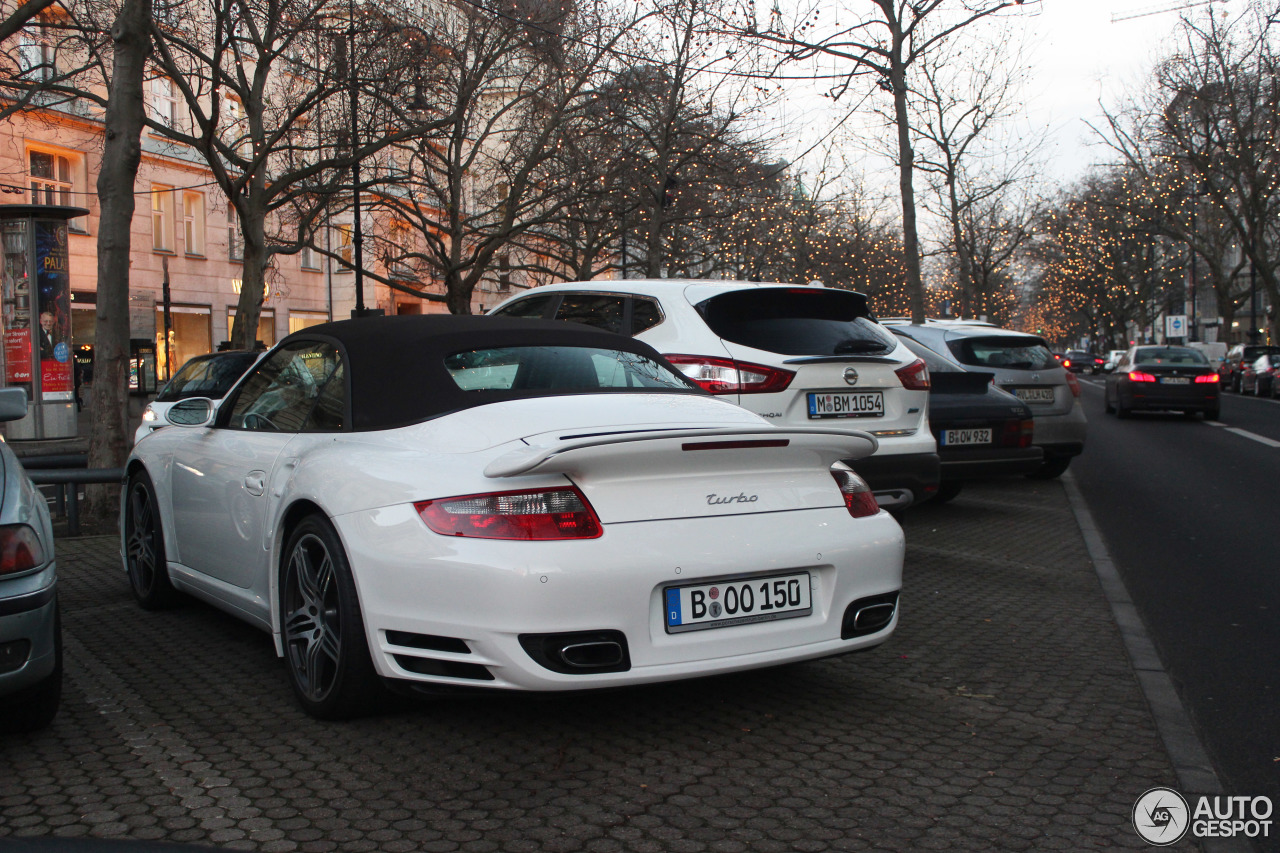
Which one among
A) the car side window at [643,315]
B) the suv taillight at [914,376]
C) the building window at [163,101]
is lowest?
the suv taillight at [914,376]

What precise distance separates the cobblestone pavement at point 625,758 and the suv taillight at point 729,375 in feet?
6.14

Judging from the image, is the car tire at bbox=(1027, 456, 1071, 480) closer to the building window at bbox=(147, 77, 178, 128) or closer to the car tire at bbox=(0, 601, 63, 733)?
the car tire at bbox=(0, 601, 63, 733)

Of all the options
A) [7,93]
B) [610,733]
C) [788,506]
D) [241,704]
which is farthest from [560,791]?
[7,93]

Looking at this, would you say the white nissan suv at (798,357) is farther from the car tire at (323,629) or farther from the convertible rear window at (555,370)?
the car tire at (323,629)

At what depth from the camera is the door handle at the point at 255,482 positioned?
4.56 m

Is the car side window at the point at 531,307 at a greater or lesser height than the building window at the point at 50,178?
lesser

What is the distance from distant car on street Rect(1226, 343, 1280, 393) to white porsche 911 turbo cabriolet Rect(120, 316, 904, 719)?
37646mm

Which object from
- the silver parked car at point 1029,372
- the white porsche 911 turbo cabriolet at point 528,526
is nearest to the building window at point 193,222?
the silver parked car at point 1029,372

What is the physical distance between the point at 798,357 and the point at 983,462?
3515 mm

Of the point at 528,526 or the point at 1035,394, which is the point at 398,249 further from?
the point at 528,526

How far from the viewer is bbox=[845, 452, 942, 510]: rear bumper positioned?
6.92m

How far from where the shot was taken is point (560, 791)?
135 inches

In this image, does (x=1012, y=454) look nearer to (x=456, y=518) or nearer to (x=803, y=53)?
(x=456, y=518)

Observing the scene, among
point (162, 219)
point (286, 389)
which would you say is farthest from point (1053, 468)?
point (162, 219)
